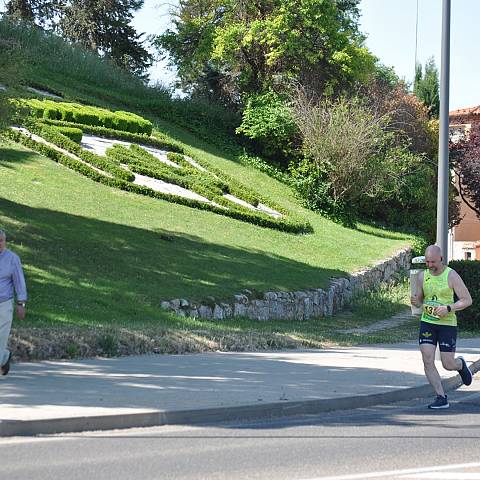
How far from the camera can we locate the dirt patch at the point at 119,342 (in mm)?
15180

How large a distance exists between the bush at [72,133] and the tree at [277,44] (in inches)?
564

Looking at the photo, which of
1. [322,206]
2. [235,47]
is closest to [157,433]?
[322,206]

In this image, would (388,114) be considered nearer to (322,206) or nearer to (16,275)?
(322,206)

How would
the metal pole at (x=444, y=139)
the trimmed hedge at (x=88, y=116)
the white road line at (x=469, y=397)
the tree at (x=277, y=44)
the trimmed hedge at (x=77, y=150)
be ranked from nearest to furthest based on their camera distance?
the white road line at (x=469, y=397) < the metal pole at (x=444, y=139) < the trimmed hedge at (x=77, y=150) < the trimmed hedge at (x=88, y=116) < the tree at (x=277, y=44)

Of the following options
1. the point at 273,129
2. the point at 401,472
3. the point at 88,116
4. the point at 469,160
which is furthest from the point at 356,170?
the point at 401,472


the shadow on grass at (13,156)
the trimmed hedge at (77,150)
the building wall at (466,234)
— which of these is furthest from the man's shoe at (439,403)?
the building wall at (466,234)

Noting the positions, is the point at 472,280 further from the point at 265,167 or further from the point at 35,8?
the point at 35,8

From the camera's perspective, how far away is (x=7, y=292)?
12422 mm

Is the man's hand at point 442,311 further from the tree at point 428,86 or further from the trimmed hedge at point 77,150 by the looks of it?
the tree at point 428,86

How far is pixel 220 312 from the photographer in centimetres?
2291

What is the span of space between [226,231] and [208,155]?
1219 cm

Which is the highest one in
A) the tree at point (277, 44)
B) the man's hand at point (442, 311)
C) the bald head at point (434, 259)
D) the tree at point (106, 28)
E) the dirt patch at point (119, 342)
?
the tree at point (106, 28)

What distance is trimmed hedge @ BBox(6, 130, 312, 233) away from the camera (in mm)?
33312

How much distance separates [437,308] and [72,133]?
1018 inches
